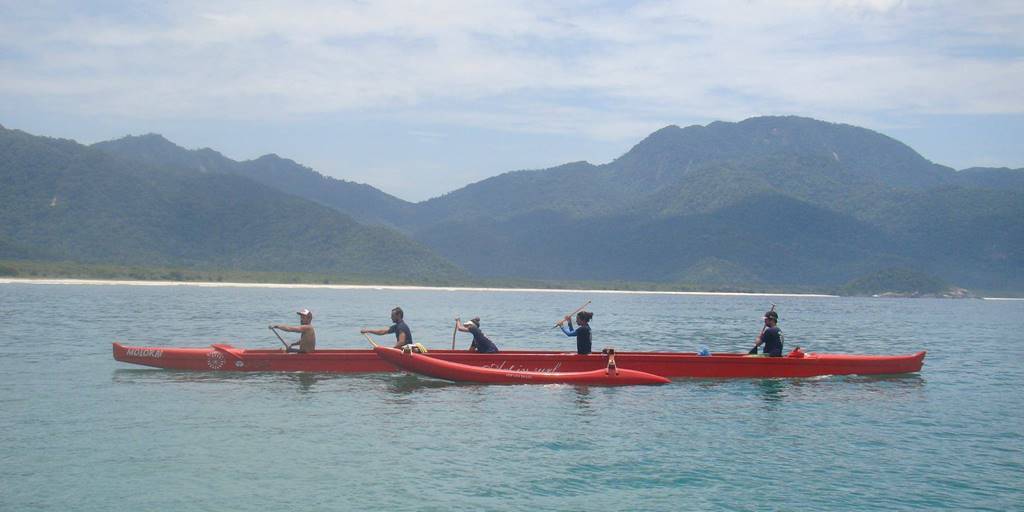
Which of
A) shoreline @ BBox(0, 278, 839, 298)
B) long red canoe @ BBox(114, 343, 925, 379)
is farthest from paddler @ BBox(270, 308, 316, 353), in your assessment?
shoreline @ BBox(0, 278, 839, 298)

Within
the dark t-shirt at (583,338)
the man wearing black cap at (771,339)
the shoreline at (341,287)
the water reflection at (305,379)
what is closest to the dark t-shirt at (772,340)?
the man wearing black cap at (771,339)

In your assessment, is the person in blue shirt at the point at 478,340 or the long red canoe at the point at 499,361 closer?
the person in blue shirt at the point at 478,340

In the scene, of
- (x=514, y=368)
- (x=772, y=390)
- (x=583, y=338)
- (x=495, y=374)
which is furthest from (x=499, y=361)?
(x=772, y=390)

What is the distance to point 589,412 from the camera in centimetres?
2061

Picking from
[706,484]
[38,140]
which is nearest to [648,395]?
[706,484]

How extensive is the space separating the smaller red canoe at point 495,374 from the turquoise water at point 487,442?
14.3 inches

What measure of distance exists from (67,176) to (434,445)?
158 metres

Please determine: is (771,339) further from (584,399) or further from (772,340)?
(584,399)

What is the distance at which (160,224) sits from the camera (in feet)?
525

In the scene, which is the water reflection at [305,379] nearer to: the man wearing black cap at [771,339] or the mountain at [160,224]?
the man wearing black cap at [771,339]

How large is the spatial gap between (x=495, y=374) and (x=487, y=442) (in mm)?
6654

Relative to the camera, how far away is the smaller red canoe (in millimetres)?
23016

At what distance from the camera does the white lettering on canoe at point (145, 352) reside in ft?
82.0

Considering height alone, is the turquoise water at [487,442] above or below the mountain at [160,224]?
below
